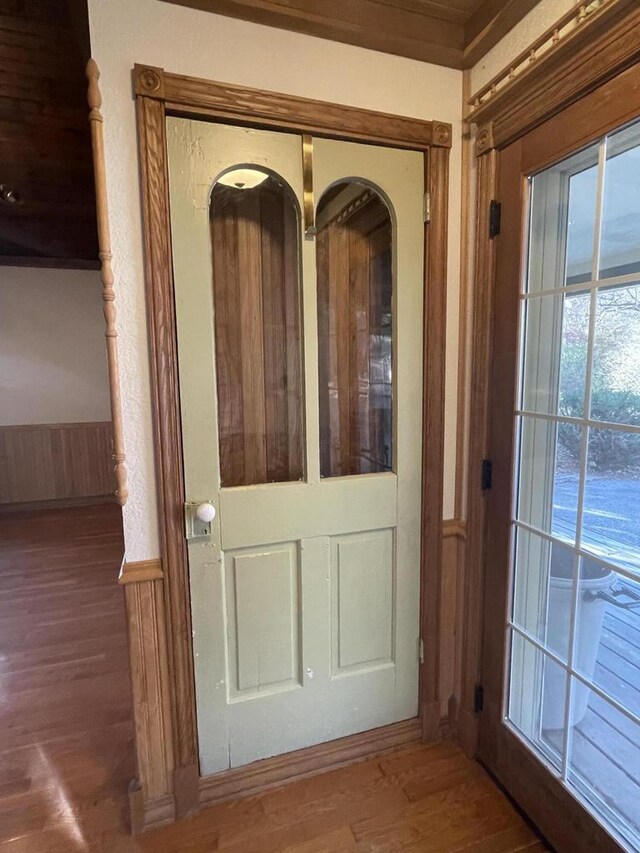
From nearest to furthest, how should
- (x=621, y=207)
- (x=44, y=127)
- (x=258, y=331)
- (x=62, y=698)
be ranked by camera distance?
(x=621, y=207)
(x=258, y=331)
(x=62, y=698)
(x=44, y=127)

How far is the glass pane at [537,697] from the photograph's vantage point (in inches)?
54.6

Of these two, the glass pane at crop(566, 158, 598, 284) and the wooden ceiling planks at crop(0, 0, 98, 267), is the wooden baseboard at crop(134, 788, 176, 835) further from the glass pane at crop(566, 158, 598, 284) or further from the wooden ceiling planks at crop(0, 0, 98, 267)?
the wooden ceiling planks at crop(0, 0, 98, 267)

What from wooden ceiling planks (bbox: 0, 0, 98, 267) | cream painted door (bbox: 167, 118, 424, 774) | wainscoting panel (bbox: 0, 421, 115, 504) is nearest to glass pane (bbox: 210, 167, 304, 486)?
cream painted door (bbox: 167, 118, 424, 774)

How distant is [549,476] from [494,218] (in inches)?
33.1

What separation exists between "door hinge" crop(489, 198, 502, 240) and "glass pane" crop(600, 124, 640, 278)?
0.36 m

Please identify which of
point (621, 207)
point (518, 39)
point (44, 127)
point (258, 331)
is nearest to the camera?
point (621, 207)

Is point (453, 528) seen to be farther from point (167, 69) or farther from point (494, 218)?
point (167, 69)

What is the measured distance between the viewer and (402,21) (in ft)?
4.57

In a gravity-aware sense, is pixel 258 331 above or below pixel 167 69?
below

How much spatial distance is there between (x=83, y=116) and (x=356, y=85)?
1.53 metres

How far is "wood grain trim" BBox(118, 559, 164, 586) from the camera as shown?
4.49ft

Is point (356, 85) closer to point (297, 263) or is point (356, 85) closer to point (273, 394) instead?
point (297, 263)

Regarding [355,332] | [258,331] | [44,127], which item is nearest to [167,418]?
[258,331]

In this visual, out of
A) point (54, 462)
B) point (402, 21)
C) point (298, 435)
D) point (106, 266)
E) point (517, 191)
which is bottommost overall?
point (54, 462)
